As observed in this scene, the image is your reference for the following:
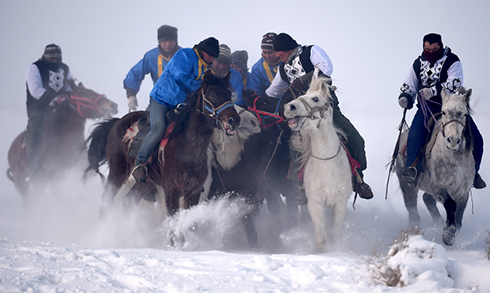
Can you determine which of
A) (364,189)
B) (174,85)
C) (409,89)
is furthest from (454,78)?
Answer: (174,85)

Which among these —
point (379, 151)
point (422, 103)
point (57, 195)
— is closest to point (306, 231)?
point (422, 103)

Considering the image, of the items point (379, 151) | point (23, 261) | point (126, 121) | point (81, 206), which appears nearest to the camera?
point (23, 261)

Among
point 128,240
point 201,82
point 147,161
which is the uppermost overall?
point 201,82

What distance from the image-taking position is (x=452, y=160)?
24.3 feet

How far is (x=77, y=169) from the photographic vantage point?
11539 mm

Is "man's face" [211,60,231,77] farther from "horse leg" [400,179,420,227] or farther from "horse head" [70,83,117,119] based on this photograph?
"horse leg" [400,179,420,227]

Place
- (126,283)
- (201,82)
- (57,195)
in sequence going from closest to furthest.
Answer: (126,283) → (201,82) → (57,195)

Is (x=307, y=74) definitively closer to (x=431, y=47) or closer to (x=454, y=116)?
(x=431, y=47)

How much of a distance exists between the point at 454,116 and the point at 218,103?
2902 millimetres

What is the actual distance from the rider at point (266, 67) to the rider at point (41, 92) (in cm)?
387

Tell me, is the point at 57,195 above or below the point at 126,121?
below

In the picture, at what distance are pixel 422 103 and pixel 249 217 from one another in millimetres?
2809

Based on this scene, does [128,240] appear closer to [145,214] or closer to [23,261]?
[145,214]

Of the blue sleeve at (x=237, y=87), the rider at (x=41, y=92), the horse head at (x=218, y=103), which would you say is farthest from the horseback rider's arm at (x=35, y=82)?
the horse head at (x=218, y=103)
